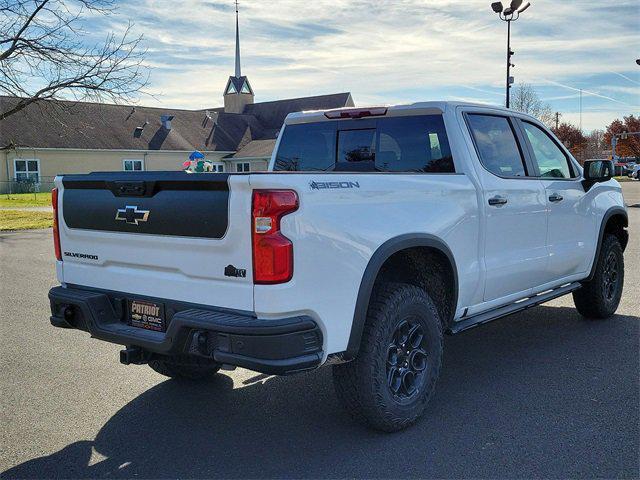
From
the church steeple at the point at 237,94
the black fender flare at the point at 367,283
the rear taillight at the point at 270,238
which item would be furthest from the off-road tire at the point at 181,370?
the church steeple at the point at 237,94

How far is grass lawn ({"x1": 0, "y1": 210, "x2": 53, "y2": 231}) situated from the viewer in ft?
63.9

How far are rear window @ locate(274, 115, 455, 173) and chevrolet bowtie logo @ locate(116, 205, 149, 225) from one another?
1.95 meters

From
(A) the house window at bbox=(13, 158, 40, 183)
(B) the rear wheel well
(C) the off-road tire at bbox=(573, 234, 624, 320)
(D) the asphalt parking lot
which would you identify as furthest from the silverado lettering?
(A) the house window at bbox=(13, 158, 40, 183)

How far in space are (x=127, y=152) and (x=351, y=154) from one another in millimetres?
46513

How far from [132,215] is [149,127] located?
51.3m

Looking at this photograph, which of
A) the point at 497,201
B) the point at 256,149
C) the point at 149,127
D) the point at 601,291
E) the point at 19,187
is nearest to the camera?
the point at 497,201

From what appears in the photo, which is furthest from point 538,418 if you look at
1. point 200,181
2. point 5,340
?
point 5,340

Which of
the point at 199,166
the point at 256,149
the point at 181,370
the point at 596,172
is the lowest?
the point at 181,370

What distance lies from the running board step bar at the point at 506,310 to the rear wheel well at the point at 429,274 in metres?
0.11

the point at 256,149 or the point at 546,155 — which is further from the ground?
the point at 256,149

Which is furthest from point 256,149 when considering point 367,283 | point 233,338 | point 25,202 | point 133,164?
point 233,338

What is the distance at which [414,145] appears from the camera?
4.93 m

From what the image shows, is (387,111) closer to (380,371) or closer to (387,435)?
(380,371)

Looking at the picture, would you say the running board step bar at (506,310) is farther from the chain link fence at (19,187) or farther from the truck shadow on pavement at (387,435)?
the chain link fence at (19,187)
